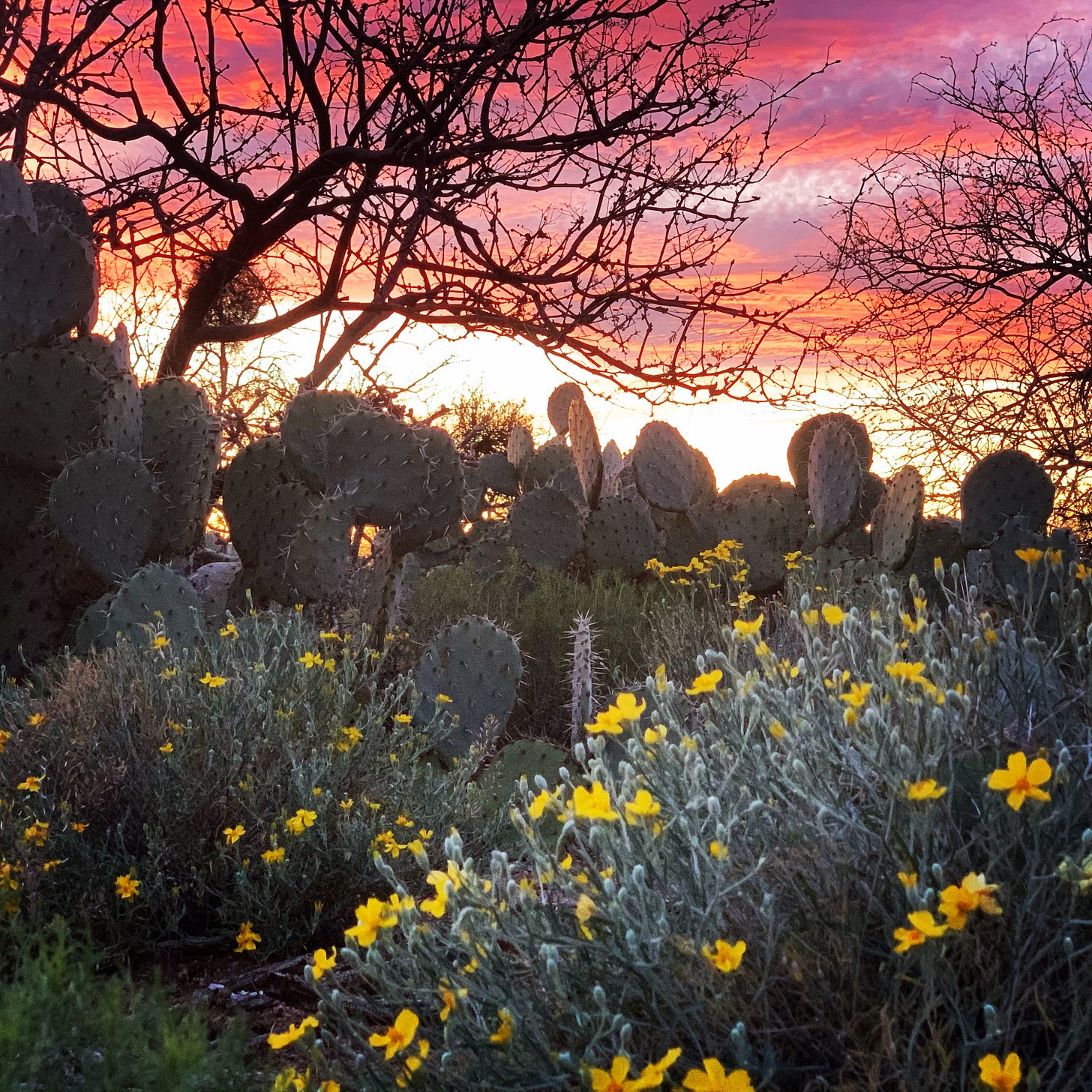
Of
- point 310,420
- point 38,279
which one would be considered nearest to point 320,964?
point 310,420

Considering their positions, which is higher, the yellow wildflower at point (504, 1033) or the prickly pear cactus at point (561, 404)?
the prickly pear cactus at point (561, 404)

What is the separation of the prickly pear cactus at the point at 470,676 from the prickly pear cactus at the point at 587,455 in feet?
11.0

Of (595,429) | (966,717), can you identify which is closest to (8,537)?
(595,429)

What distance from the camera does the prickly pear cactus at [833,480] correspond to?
753 cm

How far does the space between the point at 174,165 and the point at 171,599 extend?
2897 mm

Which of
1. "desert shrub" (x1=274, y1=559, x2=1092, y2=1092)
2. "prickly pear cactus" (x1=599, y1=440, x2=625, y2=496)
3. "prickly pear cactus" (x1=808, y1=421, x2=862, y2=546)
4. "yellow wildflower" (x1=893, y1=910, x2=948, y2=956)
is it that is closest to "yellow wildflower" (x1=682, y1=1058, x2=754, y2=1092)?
"desert shrub" (x1=274, y1=559, x2=1092, y2=1092)

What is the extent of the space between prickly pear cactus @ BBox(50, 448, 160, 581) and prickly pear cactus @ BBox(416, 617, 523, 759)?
1.47 metres

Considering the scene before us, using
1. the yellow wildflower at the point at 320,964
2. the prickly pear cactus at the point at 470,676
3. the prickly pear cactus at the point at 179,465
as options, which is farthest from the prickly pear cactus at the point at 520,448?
the yellow wildflower at the point at 320,964

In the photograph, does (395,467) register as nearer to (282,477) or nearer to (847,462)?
(282,477)

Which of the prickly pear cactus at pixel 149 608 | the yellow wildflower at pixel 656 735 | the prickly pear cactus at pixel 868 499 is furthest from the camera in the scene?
the prickly pear cactus at pixel 868 499

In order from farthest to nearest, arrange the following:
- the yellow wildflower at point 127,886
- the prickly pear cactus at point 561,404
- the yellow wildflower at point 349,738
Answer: the prickly pear cactus at point 561,404 < the yellow wildflower at point 349,738 < the yellow wildflower at point 127,886

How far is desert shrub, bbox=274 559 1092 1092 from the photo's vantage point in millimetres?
1655

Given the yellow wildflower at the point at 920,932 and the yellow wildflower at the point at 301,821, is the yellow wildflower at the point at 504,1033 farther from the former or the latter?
the yellow wildflower at the point at 301,821

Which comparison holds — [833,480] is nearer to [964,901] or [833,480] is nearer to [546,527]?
[546,527]
